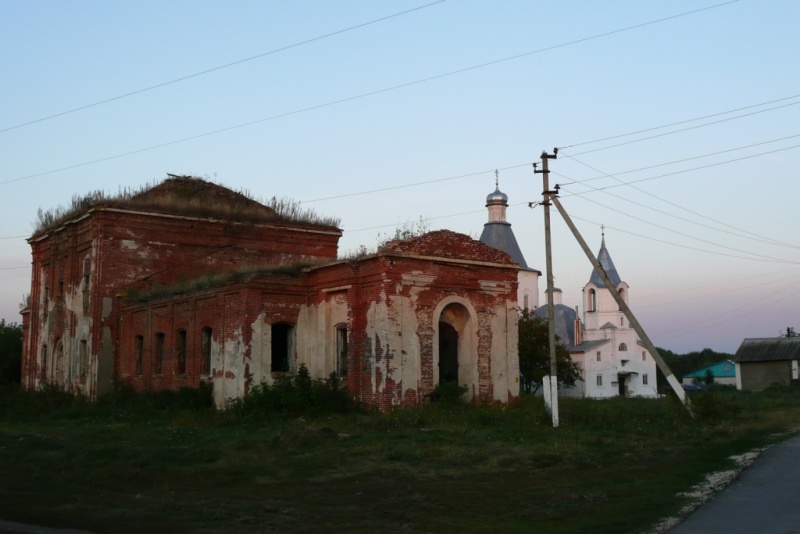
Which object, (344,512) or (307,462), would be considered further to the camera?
(307,462)

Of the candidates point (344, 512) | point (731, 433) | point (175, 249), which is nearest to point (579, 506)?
point (344, 512)

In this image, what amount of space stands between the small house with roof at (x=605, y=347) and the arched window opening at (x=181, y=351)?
46639 millimetres

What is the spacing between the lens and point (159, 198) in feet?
104

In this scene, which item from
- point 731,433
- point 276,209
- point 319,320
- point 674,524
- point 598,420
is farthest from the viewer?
point 276,209

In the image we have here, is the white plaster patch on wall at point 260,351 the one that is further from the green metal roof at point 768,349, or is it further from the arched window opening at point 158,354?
the green metal roof at point 768,349

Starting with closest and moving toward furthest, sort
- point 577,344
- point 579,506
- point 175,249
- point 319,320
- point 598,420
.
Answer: point 579,506 → point 598,420 → point 319,320 → point 175,249 → point 577,344

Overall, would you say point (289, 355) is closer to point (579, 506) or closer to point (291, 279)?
point (291, 279)

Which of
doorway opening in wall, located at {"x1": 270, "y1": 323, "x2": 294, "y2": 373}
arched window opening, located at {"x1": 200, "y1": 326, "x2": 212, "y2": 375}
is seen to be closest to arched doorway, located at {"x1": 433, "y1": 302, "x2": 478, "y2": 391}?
doorway opening in wall, located at {"x1": 270, "y1": 323, "x2": 294, "y2": 373}

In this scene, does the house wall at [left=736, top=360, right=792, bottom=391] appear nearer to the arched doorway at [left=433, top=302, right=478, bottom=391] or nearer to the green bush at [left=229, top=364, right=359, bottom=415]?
the arched doorway at [left=433, top=302, right=478, bottom=391]

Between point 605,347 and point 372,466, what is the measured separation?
58969 mm

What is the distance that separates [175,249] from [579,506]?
78.9ft

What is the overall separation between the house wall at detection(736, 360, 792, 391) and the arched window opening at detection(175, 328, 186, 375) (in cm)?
4156

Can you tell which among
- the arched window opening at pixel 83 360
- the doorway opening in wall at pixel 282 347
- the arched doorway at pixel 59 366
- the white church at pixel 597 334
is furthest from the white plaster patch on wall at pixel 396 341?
the white church at pixel 597 334

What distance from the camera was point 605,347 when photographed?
70375mm
